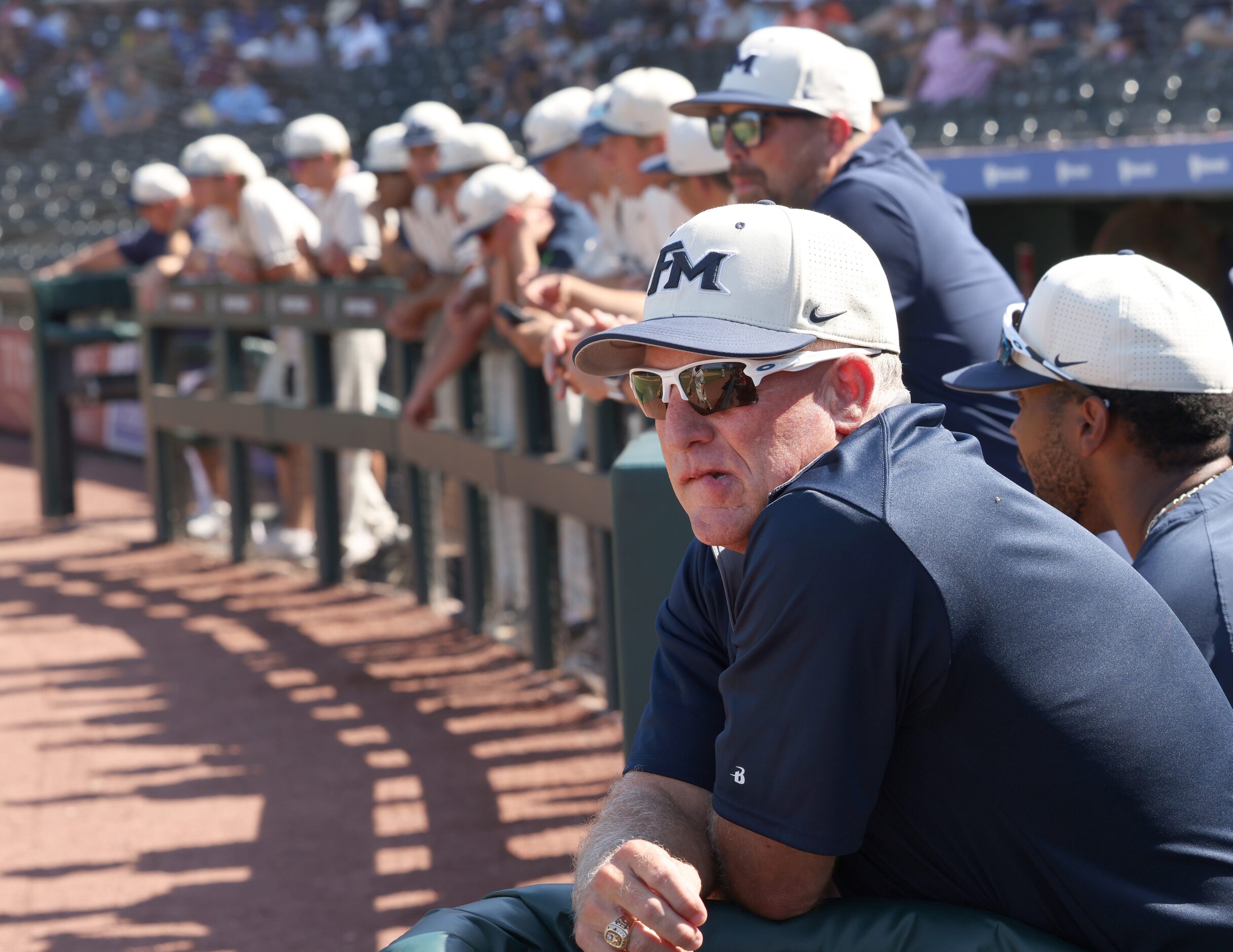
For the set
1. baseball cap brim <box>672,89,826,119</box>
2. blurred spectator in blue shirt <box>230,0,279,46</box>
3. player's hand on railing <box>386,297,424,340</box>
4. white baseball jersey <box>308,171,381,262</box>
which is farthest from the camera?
blurred spectator in blue shirt <box>230,0,279,46</box>

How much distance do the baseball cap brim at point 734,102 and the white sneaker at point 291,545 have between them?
4.84 m

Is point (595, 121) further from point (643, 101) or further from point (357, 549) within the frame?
point (357, 549)

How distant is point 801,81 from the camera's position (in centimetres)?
331

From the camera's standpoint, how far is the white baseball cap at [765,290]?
5.98ft

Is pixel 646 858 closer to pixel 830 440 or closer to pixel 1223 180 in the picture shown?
pixel 830 440

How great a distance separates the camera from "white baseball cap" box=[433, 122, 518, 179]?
6379mm

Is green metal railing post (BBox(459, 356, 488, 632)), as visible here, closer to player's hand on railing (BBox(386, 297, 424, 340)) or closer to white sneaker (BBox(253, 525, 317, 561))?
player's hand on railing (BBox(386, 297, 424, 340))

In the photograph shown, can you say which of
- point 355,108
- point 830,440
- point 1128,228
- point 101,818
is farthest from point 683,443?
point 355,108

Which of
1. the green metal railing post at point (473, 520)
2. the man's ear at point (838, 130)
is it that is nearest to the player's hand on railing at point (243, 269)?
the green metal railing post at point (473, 520)

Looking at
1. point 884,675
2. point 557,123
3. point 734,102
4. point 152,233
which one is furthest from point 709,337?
→ point 152,233

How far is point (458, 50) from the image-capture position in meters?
16.1

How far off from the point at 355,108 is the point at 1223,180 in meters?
10.7

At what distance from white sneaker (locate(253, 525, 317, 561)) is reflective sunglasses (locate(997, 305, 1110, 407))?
18.7 feet

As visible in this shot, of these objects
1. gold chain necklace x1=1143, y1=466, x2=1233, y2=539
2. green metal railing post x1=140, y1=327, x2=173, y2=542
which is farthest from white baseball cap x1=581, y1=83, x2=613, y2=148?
green metal railing post x1=140, y1=327, x2=173, y2=542
